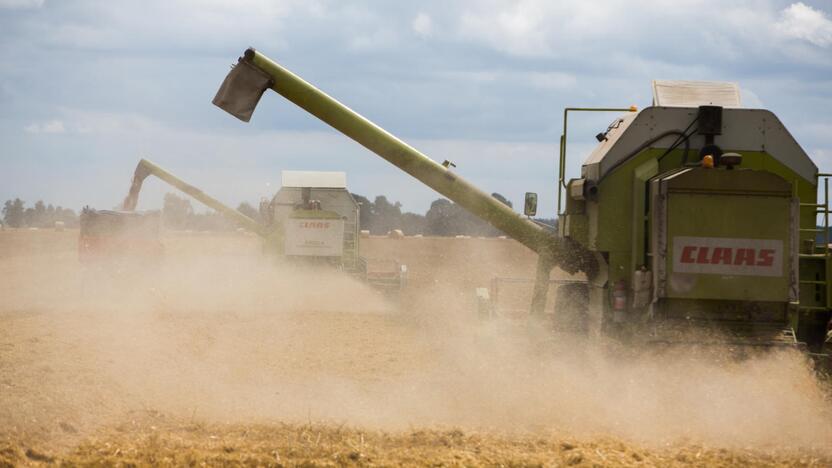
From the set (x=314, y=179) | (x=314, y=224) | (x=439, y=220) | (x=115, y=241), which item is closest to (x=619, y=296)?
(x=115, y=241)

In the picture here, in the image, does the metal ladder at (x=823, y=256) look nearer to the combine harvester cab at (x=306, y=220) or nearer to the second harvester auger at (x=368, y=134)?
the second harvester auger at (x=368, y=134)

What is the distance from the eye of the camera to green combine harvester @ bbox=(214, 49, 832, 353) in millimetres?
7926

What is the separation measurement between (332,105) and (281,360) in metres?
3.37

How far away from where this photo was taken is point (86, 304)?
757 inches

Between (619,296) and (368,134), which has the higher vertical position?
(368,134)

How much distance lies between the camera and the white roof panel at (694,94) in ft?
30.3

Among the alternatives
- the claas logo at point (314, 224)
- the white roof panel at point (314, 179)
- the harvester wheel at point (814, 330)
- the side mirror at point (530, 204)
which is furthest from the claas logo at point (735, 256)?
the white roof panel at point (314, 179)

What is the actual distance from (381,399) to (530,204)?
289cm

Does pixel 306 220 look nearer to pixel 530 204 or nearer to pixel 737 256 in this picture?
pixel 530 204

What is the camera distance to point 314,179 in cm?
2547

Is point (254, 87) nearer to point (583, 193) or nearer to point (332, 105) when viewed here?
point (332, 105)

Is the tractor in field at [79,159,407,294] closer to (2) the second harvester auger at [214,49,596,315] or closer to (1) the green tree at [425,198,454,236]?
(2) the second harvester auger at [214,49,596,315]

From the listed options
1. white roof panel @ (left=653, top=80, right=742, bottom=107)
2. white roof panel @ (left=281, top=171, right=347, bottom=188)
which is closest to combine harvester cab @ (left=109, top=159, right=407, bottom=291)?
white roof panel @ (left=281, top=171, right=347, bottom=188)

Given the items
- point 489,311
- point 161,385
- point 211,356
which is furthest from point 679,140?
point 211,356
